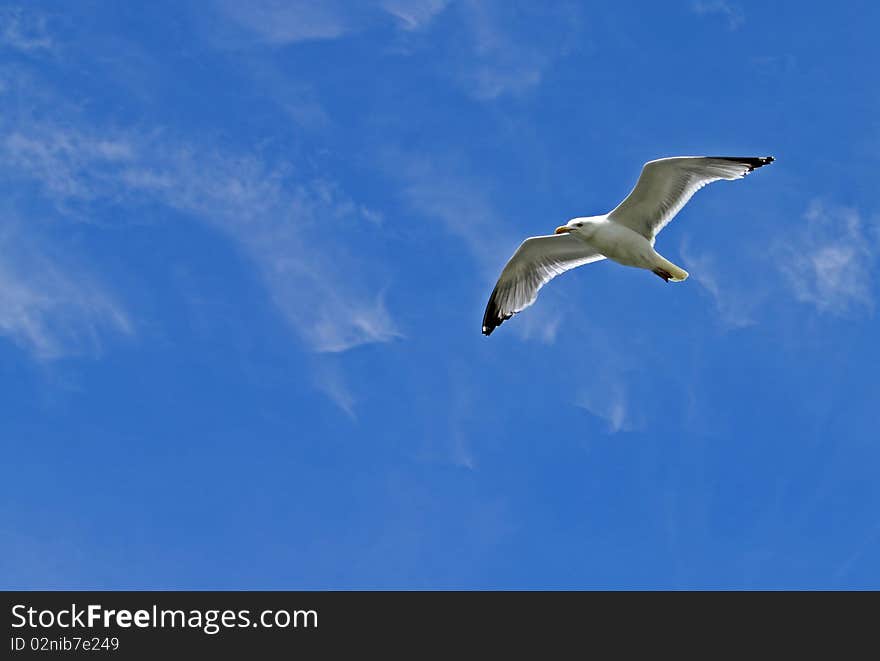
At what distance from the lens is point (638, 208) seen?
1627 centimetres

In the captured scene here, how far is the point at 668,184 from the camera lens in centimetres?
1598

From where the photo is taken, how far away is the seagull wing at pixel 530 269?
59.2 ft

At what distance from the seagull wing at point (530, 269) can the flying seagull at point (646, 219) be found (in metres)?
0.02

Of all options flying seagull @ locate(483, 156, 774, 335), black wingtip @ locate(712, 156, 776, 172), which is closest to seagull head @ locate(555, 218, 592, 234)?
flying seagull @ locate(483, 156, 774, 335)

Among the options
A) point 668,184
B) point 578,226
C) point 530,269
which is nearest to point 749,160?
point 668,184

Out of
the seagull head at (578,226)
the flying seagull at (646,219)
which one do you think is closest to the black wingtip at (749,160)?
the flying seagull at (646,219)

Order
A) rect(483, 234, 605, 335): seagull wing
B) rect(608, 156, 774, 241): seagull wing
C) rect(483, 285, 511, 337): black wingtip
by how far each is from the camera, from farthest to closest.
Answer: rect(483, 285, 511, 337): black wingtip
rect(483, 234, 605, 335): seagull wing
rect(608, 156, 774, 241): seagull wing

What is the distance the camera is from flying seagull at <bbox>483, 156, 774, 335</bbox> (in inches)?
620

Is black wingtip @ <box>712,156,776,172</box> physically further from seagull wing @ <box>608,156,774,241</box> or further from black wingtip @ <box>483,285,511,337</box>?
black wingtip @ <box>483,285,511,337</box>

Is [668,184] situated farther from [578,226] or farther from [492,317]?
[492,317]

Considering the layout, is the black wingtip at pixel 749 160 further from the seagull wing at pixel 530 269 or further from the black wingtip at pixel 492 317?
the black wingtip at pixel 492 317
